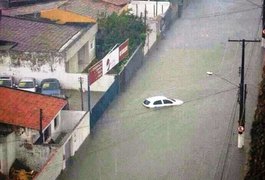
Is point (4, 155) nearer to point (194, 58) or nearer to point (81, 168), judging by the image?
point (81, 168)

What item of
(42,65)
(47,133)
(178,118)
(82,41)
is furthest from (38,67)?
(178,118)

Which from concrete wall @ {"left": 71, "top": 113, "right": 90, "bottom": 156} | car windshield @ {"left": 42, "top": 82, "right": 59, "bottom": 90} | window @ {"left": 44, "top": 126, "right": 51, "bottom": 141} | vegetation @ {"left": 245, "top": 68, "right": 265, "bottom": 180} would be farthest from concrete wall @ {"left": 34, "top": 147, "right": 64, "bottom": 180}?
car windshield @ {"left": 42, "top": 82, "right": 59, "bottom": 90}

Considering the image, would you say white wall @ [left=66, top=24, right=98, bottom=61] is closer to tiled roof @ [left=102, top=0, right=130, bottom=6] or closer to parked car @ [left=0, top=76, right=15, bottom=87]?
parked car @ [left=0, top=76, right=15, bottom=87]

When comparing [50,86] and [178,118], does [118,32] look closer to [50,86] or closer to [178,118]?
[50,86]

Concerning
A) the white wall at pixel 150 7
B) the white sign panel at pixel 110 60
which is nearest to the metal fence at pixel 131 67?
the white sign panel at pixel 110 60

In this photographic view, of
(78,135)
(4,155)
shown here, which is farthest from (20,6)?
(4,155)

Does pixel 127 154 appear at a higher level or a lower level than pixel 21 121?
lower

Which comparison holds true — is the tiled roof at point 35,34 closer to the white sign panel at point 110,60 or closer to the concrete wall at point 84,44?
the concrete wall at point 84,44
